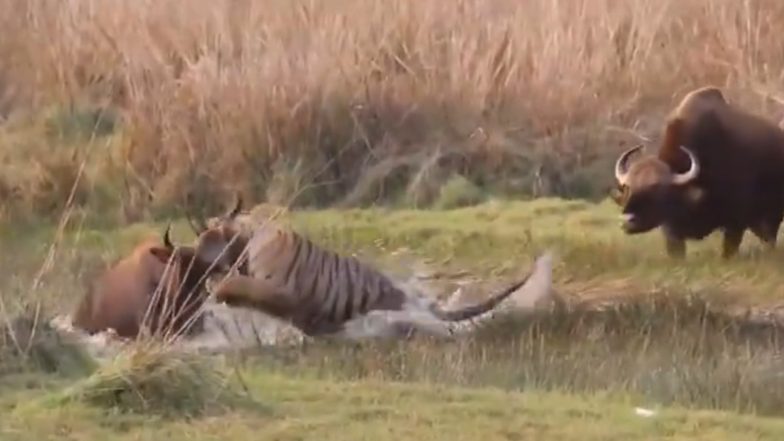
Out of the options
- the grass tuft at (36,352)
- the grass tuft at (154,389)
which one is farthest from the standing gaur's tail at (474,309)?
the grass tuft at (154,389)

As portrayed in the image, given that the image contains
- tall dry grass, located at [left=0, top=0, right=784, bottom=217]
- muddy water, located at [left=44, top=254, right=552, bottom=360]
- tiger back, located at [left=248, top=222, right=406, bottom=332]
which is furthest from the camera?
tall dry grass, located at [left=0, top=0, right=784, bottom=217]

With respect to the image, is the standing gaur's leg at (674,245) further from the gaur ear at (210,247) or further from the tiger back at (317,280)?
the gaur ear at (210,247)

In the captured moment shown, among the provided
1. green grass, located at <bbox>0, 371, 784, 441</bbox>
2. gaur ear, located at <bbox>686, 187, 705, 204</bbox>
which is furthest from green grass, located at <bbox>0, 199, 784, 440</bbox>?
gaur ear, located at <bbox>686, 187, 705, 204</bbox>

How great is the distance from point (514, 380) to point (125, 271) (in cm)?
227

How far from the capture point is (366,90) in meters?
12.8

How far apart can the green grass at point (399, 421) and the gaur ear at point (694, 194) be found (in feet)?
14.2

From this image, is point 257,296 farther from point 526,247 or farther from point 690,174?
point 690,174

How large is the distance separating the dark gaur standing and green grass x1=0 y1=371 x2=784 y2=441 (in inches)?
167

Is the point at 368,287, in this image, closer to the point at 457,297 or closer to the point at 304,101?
the point at 457,297

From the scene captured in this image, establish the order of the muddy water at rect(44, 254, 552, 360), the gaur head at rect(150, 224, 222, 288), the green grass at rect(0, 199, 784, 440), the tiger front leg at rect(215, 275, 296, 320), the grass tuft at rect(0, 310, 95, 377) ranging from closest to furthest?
the green grass at rect(0, 199, 784, 440)
the grass tuft at rect(0, 310, 95, 377)
the muddy water at rect(44, 254, 552, 360)
the gaur head at rect(150, 224, 222, 288)
the tiger front leg at rect(215, 275, 296, 320)

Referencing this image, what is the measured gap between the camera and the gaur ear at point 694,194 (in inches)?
404

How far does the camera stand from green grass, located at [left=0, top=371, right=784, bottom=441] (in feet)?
17.5

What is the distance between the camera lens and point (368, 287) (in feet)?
28.4

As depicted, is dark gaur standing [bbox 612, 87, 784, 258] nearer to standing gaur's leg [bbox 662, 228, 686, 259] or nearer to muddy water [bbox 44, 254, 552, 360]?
standing gaur's leg [bbox 662, 228, 686, 259]
